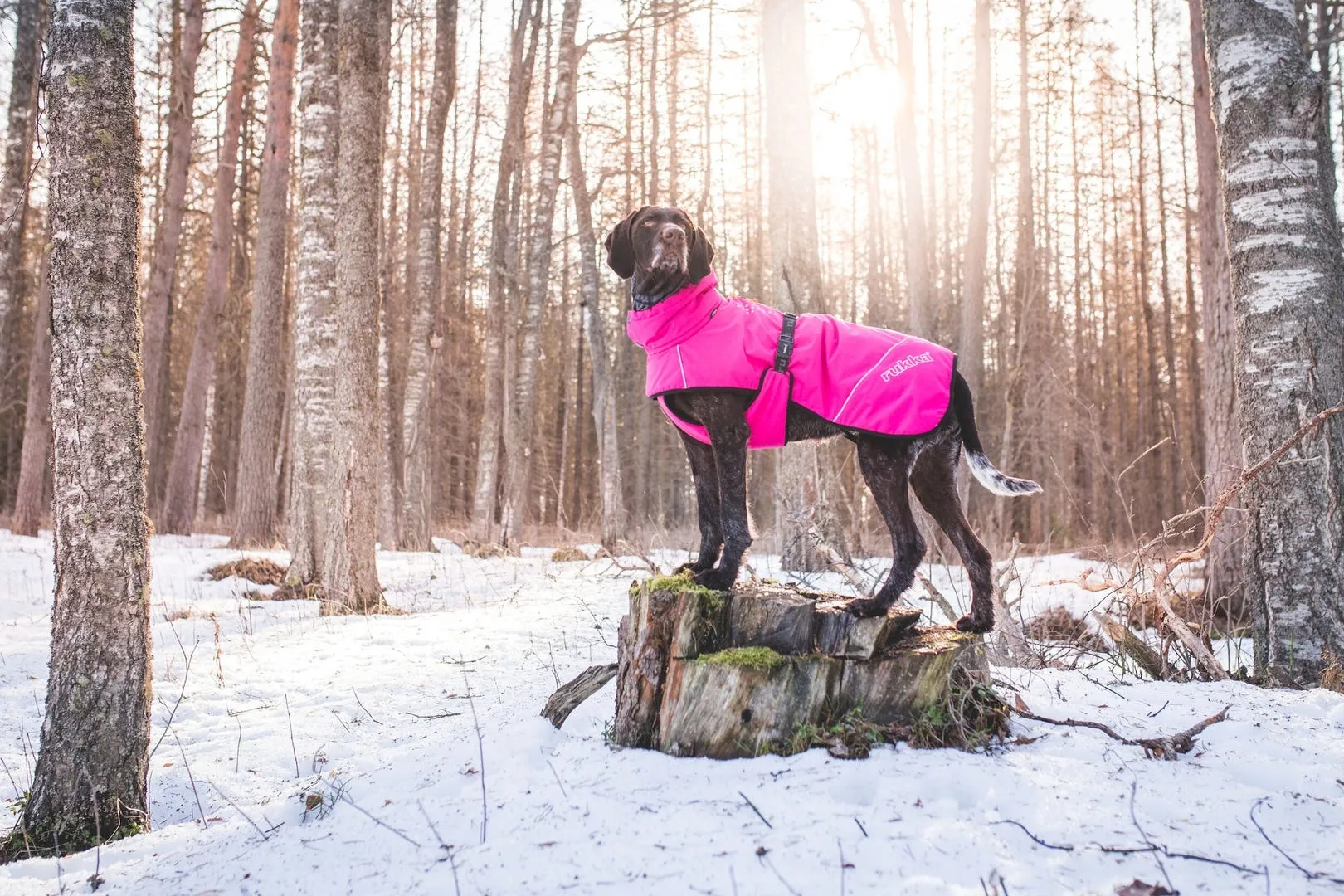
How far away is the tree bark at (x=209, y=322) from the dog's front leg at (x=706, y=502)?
12.8 m

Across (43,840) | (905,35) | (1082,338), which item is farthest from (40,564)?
(1082,338)

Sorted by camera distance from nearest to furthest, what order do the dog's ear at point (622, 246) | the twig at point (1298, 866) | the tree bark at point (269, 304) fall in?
the twig at point (1298, 866) → the dog's ear at point (622, 246) → the tree bark at point (269, 304)

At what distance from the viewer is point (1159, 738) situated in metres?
2.70

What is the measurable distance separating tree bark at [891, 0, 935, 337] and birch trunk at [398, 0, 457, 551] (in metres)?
7.03

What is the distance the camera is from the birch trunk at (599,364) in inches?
509

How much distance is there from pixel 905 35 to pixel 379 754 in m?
13.5

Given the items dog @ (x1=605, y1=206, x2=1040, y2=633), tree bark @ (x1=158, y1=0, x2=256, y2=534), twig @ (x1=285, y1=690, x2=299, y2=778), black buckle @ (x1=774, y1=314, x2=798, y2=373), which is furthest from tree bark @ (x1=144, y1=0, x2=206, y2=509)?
black buckle @ (x1=774, y1=314, x2=798, y2=373)

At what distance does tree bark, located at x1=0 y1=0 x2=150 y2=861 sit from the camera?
2.87 meters

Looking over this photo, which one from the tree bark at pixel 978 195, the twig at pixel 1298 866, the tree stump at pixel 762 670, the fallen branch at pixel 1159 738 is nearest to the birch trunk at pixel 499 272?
the tree bark at pixel 978 195

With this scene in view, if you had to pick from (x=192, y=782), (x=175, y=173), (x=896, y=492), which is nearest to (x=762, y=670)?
(x=896, y=492)

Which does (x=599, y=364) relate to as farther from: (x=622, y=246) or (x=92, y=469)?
(x=92, y=469)

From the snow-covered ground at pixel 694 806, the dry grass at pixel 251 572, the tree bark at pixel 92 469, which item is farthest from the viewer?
the dry grass at pixel 251 572

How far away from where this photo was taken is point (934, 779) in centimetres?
246

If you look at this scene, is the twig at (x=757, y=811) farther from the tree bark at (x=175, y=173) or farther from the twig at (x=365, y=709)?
the tree bark at (x=175, y=173)
